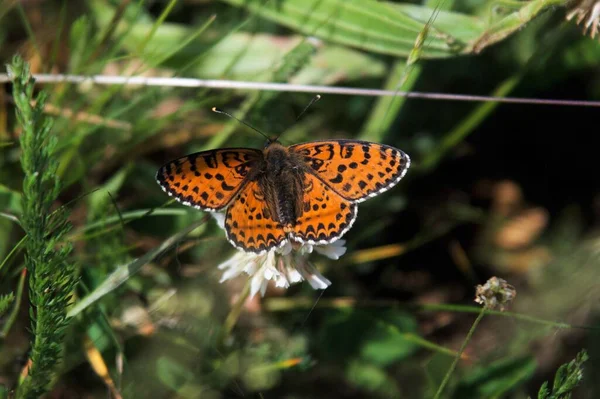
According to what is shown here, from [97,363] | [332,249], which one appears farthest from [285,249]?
[97,363]

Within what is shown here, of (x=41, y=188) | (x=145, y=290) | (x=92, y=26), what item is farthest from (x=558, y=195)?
(x=41, y=188)

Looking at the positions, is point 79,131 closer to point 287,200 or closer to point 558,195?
point 287,200

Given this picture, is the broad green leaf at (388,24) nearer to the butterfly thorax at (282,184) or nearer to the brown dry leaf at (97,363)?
the butterfly thorax at (282,184)

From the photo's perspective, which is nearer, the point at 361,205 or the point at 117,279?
the point at 117,279

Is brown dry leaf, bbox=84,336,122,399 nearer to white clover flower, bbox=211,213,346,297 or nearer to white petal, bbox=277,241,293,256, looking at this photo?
white clover flower, bbox=211,213,346,297

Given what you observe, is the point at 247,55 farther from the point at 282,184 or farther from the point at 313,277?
the point at 313,277

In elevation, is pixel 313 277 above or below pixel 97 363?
above

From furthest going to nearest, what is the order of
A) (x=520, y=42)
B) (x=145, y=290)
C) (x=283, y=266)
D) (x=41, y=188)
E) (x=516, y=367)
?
(x=520, y=42), (x=145, y=290), (x=516, y=367), (x=283, y=266), (x=41, y=188)
